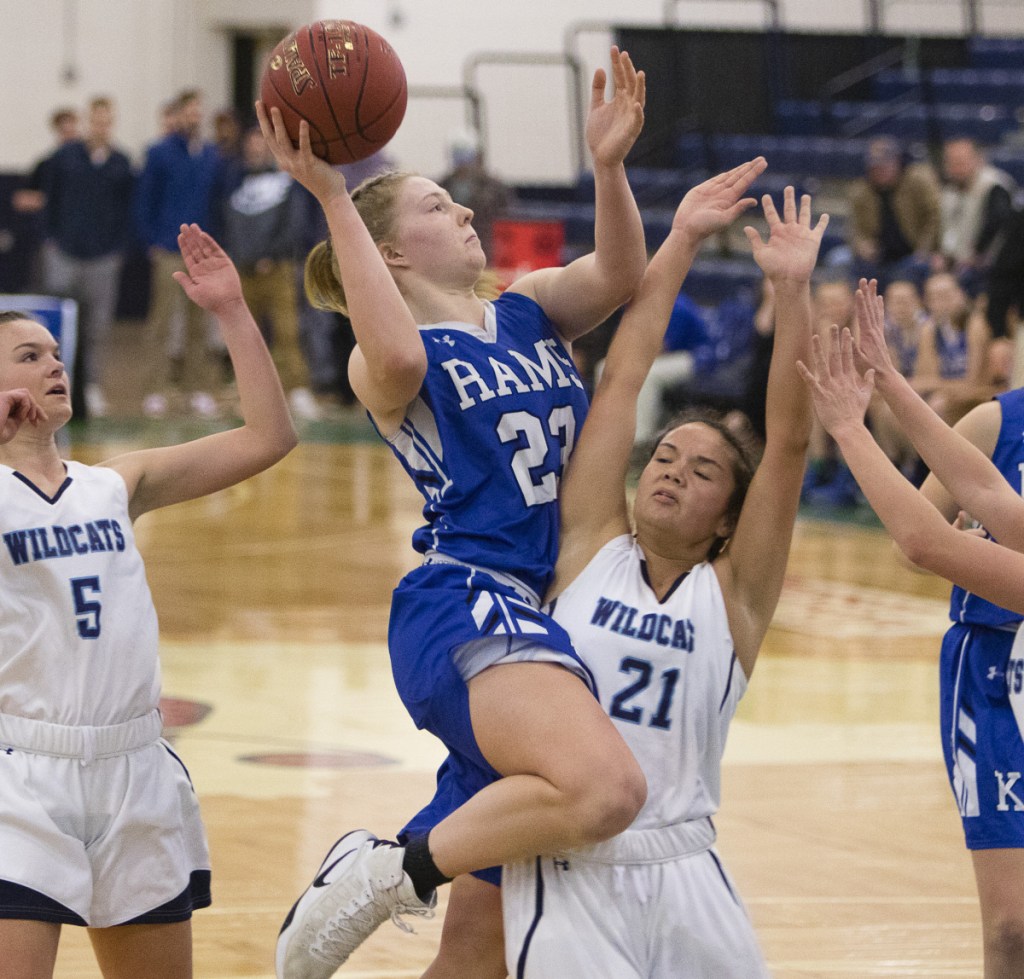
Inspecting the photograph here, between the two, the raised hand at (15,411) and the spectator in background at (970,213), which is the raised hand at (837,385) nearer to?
the raised hand at (15,411)

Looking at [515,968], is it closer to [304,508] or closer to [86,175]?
[304,508]

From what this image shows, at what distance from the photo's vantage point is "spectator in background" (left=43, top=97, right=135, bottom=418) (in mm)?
16484

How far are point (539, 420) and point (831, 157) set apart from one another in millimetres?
14324

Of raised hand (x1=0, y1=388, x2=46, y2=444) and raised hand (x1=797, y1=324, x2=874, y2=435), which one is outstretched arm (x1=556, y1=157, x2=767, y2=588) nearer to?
raised hand (x1=797, y1=324, x2=874, y2=435)

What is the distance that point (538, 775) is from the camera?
A: 3.26 metres

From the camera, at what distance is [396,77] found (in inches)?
146

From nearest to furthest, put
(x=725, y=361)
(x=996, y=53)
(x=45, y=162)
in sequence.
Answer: (x=725, y=361) < (x=45, y=162) < (x=996, y=53)

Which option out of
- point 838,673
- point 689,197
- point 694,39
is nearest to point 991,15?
point 694,39

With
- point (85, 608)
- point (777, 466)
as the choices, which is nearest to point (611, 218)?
point (777, 466)

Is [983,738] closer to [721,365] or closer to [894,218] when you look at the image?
[721,365]

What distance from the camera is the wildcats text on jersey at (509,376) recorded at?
3574 mm

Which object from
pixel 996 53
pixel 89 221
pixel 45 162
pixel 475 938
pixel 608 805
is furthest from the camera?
pixel 996 53

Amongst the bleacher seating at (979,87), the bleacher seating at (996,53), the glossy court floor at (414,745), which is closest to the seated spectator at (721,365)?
the glossy court floor at (414,745)

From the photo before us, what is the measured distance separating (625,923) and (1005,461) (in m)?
1.27
